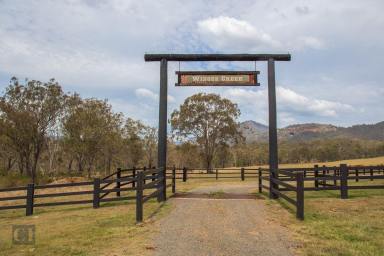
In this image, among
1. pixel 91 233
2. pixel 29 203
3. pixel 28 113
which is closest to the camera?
pixel 91 233

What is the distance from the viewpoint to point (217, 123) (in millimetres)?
41969

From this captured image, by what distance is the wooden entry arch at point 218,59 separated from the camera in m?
12.7

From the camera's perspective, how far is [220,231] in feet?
25.1

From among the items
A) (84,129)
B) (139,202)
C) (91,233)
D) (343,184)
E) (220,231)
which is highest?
(84,129)

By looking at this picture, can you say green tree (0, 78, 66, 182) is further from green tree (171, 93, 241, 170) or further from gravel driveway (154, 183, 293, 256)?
gravel driveway (154, 183, 293, 256)

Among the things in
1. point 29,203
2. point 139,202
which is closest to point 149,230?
point 139,202

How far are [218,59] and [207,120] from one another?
93.6ft

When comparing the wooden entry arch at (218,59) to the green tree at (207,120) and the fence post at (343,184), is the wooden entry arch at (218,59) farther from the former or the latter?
the green tree at (207,120)

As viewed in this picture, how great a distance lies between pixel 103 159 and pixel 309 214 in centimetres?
5494

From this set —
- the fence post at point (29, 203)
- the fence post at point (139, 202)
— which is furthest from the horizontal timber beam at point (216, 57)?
the fence post at point (29, 203)

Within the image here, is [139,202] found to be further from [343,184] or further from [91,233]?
[343,184]

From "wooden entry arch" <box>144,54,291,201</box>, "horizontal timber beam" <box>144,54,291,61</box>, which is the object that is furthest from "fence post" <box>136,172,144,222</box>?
"horizontal timber beam" <box>144,54,291,61</box>

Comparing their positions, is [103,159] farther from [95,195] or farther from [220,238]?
[220,238]

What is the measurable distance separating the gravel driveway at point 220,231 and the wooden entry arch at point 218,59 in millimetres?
2127
